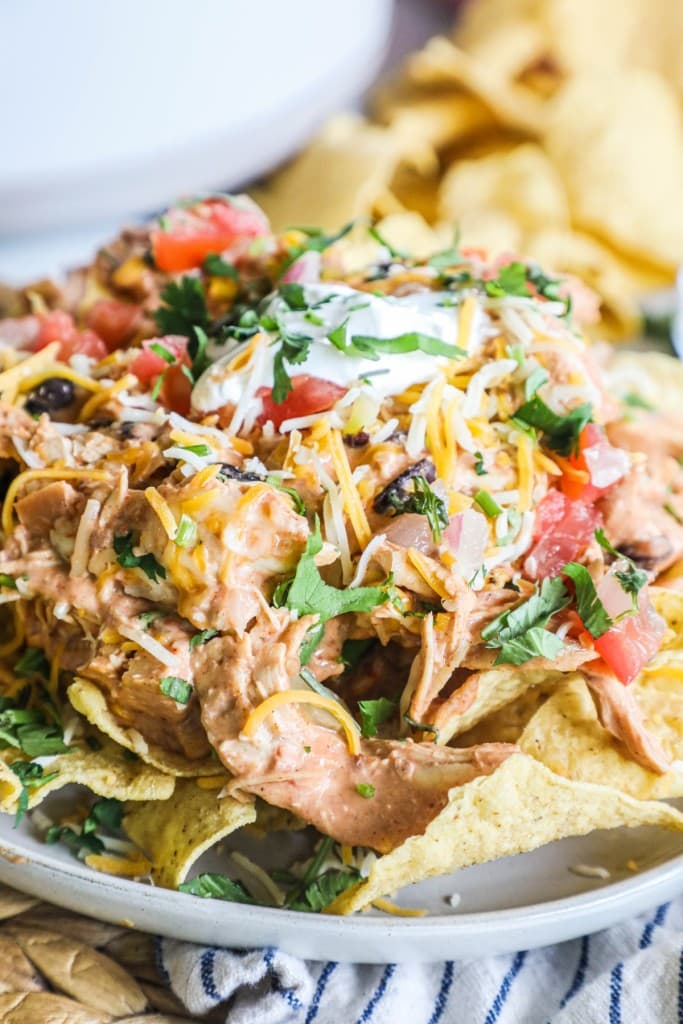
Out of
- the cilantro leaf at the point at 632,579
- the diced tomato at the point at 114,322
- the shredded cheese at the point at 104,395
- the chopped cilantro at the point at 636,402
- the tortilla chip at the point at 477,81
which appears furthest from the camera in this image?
the tortilla chip at the point at 477,81

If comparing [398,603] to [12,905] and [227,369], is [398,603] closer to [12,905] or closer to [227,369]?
[227,369]

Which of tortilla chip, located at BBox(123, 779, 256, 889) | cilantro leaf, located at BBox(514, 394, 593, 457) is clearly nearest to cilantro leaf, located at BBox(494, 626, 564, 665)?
cilantro leaf, located at BBox(514, 394, 593, 457)

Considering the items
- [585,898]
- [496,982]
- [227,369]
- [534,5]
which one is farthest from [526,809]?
[534,5]

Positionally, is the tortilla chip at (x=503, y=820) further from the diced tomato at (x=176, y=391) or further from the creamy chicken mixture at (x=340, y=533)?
the diced tomato at (x=176, y=391)

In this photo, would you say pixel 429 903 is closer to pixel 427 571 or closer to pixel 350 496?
pixel 427 571

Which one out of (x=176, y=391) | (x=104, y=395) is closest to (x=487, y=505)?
(x=176, y=391)

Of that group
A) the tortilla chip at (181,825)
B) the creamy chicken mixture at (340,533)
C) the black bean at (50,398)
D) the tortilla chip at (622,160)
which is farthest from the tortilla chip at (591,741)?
the tortilla chip at (622,160)
